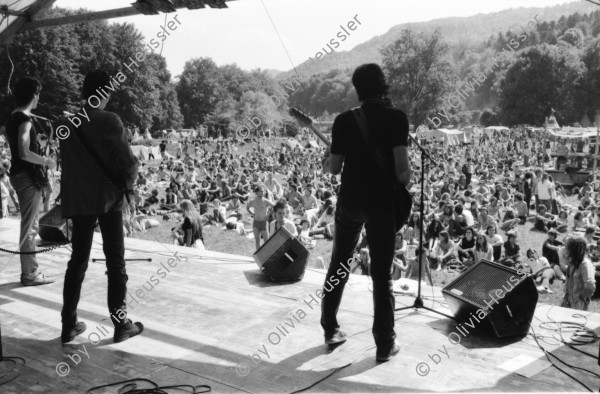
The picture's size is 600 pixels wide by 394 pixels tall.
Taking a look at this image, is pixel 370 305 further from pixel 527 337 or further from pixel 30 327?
pixel 30 327

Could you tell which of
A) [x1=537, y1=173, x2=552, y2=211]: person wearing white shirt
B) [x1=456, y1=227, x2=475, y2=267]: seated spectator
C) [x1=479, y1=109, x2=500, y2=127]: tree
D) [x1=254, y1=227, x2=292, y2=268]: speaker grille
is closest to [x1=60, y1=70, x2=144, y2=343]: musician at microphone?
[x1=254, y1=227, x2=292, y2=268]: speaker grille

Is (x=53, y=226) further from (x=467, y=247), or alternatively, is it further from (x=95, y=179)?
(x=467, y=247)

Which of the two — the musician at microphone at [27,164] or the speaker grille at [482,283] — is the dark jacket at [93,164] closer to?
the musician at microphone at [27,164]

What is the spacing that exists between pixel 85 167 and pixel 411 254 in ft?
27.4

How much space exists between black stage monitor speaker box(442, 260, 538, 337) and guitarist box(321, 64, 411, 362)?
74cm

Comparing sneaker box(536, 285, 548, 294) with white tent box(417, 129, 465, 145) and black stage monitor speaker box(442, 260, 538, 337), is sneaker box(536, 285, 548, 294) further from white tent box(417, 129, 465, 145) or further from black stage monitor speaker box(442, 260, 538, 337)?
white tent box(417, 129, 465, 145)

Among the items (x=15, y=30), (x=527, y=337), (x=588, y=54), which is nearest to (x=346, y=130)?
(x=527, y=337)

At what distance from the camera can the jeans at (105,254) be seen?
342 cm

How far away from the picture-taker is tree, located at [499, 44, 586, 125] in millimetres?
64500

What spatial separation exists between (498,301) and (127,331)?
7.80 feet

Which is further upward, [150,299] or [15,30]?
[15,30]

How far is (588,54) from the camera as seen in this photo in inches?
2822

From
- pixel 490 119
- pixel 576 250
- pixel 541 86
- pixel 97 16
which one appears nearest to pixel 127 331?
pixel 97 16

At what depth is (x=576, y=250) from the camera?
19.2 feet
